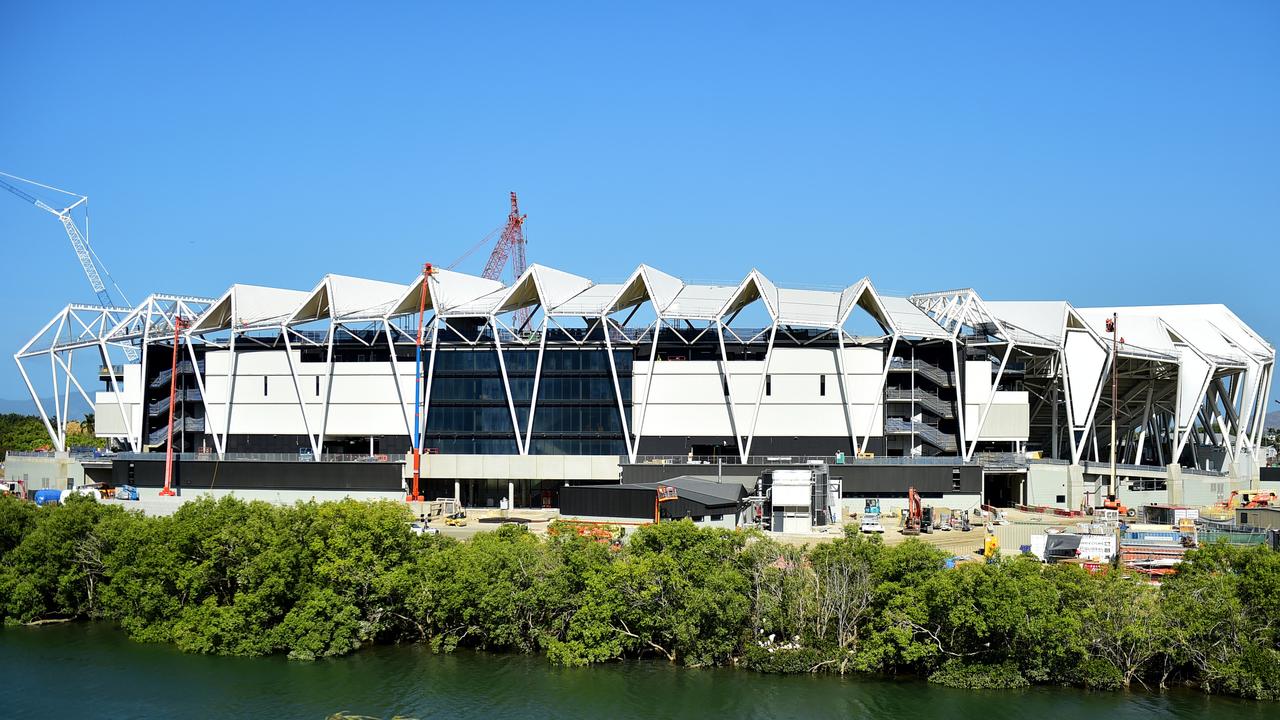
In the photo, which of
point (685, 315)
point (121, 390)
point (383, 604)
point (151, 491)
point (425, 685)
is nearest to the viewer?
point (425, 685)

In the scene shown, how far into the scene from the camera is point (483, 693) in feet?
144

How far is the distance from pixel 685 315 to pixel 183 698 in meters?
48.7

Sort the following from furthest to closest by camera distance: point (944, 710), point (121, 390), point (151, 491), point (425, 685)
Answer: point (121, 390) < point (151, 491) < point (425, 685) < point (944, 710)

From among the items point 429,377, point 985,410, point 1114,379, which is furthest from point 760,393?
point 1114,379

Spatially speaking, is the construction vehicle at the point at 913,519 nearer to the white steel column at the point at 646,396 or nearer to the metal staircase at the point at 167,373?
the white steel column at the point at 646,396

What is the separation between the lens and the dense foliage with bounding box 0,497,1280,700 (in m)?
43.8

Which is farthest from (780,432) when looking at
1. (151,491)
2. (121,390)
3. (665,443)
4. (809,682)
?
(121,390)

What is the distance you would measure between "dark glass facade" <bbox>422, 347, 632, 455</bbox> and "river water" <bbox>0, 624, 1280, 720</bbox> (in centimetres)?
3944

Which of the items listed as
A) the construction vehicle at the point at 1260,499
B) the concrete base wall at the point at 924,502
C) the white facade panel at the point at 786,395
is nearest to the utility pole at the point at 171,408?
the white facade panel at the point at 786,395

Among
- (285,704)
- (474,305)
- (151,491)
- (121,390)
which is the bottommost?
(285,704)

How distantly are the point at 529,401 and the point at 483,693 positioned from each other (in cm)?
4601

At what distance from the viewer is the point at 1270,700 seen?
42312 millimetres

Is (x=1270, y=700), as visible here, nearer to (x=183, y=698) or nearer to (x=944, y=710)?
(x=944, y=710)

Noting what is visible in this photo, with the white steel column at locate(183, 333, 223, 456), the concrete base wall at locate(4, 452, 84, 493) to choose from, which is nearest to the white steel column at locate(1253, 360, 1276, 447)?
the white steel column at locate(183, 333, 223, 456)
